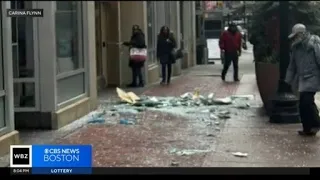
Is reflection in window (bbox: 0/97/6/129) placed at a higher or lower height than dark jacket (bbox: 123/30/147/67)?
lower

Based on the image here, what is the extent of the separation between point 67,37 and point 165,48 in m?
6.45

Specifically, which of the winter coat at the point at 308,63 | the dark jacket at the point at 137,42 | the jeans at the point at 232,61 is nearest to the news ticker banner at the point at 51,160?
the winter coat at the point at 308,63

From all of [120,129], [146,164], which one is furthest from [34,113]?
[146,164]

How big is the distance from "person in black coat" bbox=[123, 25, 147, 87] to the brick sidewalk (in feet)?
16.2

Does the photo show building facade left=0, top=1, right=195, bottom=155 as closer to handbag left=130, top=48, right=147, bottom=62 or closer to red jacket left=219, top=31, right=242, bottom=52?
red jacket left=219, top=31, right=242, bottom=52

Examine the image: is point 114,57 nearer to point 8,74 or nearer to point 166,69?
point 166,69

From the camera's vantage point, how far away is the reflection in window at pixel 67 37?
9.97 m

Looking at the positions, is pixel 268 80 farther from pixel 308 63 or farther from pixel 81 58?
pixel 81 58

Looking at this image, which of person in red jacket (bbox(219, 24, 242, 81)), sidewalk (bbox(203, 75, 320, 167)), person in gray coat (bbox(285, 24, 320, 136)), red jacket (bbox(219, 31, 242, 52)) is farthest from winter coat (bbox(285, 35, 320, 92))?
red jacket (bbox(219, 31, 242, 52))

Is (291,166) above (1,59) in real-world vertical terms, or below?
below

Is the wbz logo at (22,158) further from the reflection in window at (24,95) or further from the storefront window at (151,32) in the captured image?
the storefront window at (151,32)

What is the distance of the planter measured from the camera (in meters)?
10.4
